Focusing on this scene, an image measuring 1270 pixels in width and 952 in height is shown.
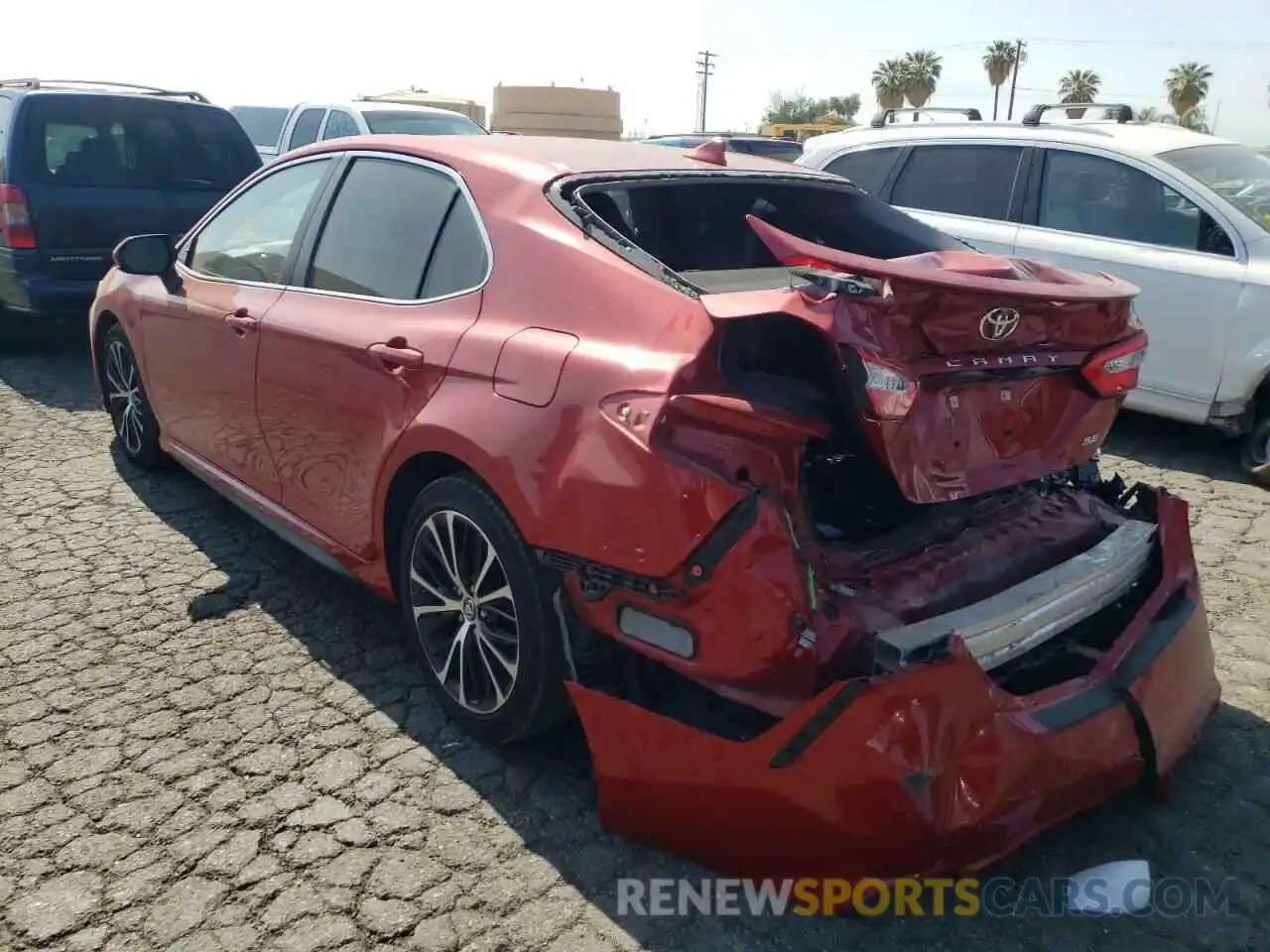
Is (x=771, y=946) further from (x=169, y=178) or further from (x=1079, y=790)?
(x=169, y=178)

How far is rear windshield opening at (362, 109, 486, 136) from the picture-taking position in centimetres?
1055

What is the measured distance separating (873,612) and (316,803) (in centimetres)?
161

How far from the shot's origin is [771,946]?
2406 millimetres

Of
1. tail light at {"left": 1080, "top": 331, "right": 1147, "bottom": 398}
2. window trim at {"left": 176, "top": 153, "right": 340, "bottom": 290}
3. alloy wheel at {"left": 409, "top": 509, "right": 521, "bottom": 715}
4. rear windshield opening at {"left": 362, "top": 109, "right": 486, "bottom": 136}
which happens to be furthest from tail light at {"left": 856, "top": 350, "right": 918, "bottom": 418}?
rear windshield opening at {"left": 362, "top": 109, "right": 486, "bottom": 136}

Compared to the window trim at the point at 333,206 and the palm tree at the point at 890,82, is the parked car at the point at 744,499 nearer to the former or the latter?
the window trim at the point at 333,206

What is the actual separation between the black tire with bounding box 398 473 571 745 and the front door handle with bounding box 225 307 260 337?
1.15 meters

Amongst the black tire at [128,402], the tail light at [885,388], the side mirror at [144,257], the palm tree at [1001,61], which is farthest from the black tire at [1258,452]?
the palm tree at [1001,61]

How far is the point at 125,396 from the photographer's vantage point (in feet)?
17.6

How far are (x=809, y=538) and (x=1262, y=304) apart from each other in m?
4.33

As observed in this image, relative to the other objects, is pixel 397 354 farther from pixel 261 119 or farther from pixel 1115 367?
pixel 261 119

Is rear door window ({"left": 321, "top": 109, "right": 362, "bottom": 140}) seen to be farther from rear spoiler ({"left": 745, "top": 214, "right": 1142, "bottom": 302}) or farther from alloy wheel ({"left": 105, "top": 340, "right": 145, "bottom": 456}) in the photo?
rear spoiler ({"left": 745, "top": 214, "right": 1142, "bottom": 302})

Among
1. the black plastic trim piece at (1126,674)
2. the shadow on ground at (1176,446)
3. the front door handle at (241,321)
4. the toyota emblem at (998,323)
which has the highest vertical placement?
the toyota emblem at (998,323)

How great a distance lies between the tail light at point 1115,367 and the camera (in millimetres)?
2842

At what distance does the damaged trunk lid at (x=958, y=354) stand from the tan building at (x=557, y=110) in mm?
14836
